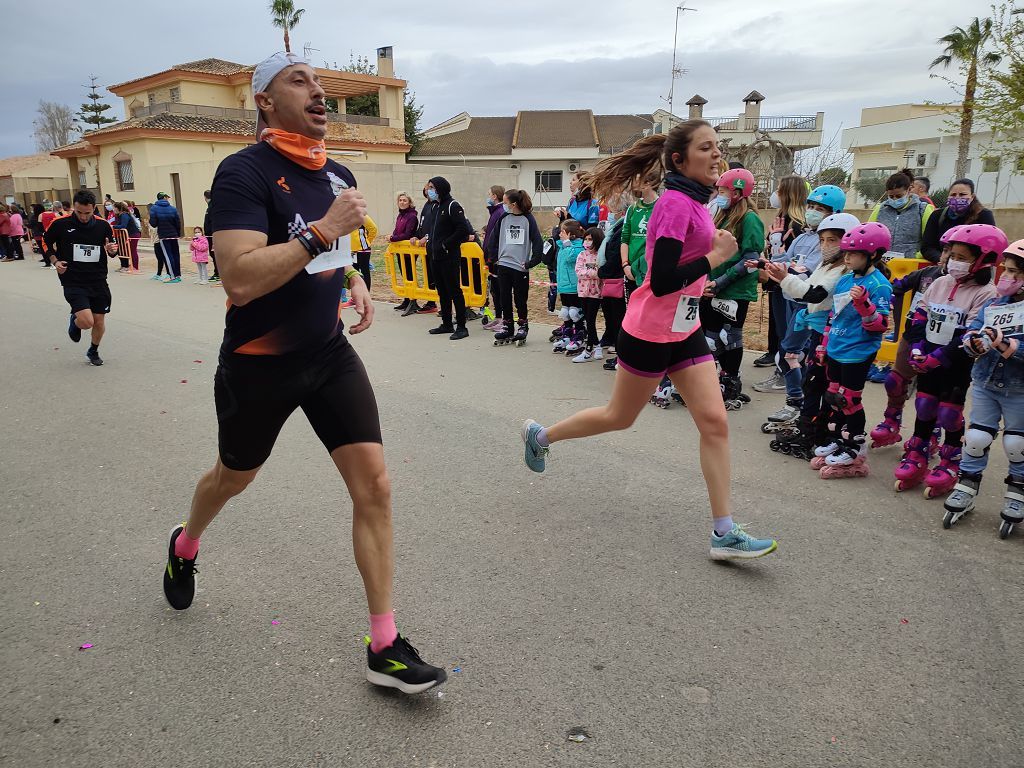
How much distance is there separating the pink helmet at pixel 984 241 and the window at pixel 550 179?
44702mm

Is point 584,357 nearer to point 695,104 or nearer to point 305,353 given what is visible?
point 305,353

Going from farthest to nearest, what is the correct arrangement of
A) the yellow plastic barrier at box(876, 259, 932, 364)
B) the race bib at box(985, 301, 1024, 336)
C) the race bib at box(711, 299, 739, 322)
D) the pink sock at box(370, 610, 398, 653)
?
the yellow plastic barrier at box(876, 259, 932, 364) < the race bib at box(711, 299, 739, 322) < the race bib at box(985, 301, 1024, 336) < the pink sock at box(370, 610, 398, 653)

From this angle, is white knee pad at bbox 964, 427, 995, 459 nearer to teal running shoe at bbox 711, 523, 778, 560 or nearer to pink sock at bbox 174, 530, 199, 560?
teal running shoe at bbox 711, 523, 778, 560

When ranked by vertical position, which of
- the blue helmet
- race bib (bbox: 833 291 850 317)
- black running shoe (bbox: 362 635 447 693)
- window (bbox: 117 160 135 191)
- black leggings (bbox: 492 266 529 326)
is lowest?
black running shoe (bbox: 362 635 447 693)

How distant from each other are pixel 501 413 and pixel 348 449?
3.66 metres

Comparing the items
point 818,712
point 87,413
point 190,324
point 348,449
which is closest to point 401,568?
point 348,449

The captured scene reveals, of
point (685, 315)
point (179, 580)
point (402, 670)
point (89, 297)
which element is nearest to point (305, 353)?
point (402, 670)

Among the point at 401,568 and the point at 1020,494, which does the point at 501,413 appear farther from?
the point at 1020,494

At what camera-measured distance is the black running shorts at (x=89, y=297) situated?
837 cm

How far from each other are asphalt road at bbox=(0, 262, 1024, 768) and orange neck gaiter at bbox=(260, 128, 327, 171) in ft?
6.27

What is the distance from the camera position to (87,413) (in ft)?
21.1

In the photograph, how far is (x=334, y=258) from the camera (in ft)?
8.86

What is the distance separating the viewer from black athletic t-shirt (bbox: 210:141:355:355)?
2365 mm

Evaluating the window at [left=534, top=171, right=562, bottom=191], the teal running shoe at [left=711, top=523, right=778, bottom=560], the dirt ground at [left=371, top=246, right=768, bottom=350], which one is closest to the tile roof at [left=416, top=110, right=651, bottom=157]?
the window at [left=534, top=171, right=562, bottom=191]
